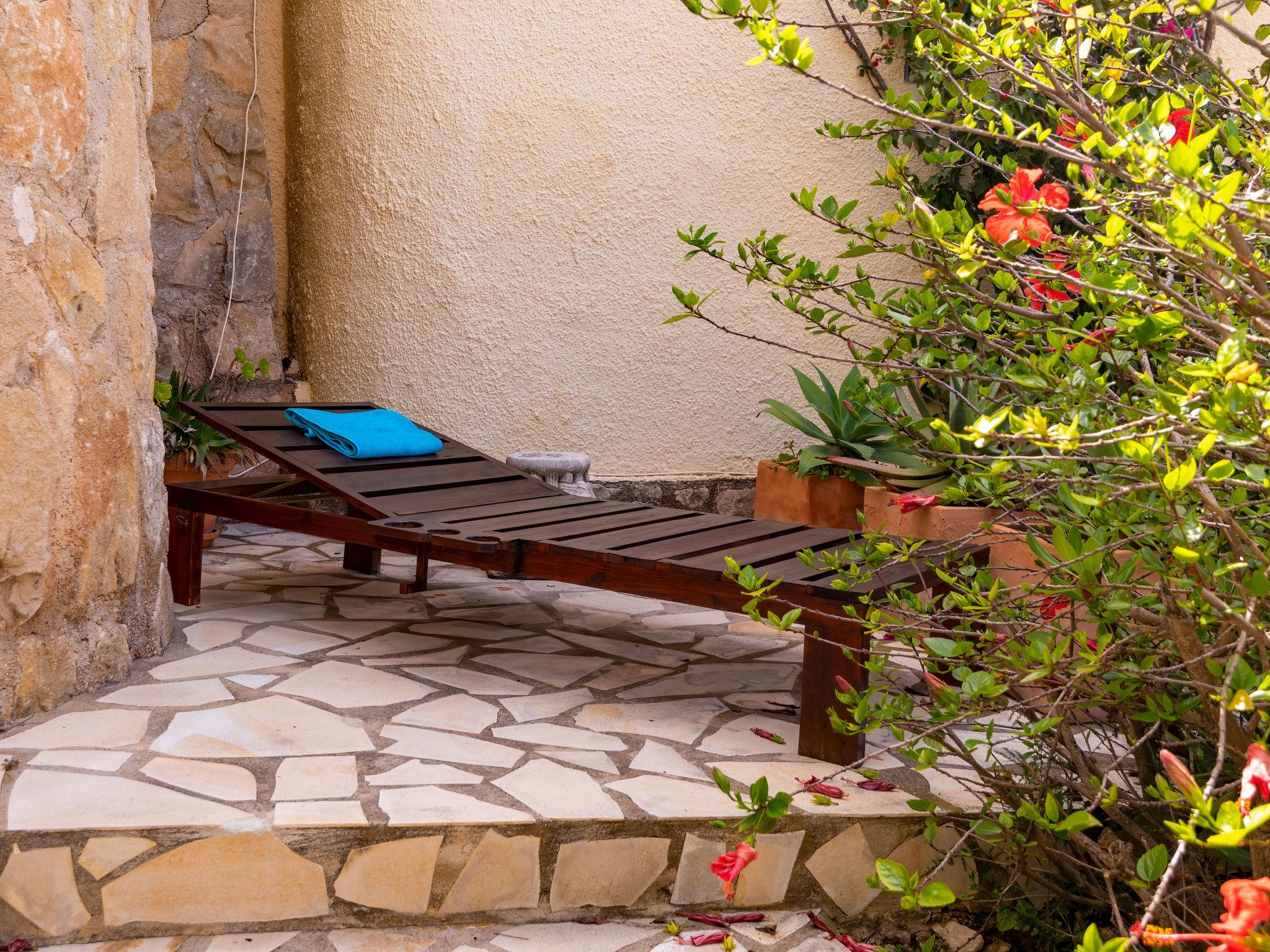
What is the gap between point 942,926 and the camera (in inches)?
80.9

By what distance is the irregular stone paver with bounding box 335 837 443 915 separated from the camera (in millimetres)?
1878

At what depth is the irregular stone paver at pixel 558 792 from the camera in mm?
1975

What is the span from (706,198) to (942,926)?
350 cm

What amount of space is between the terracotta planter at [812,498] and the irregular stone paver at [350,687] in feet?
5.26

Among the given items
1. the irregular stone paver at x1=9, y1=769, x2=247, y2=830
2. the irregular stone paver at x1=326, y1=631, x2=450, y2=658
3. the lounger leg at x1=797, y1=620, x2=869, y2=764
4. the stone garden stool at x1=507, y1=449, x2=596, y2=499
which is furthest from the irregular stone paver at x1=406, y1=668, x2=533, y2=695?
the stone garden stool at x1=507, y1=449, x2=596, y2=499

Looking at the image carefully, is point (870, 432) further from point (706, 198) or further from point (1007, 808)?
point (1007, 808)

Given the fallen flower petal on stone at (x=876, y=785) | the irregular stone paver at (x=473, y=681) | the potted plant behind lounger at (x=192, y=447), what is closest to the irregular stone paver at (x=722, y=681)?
the irregular stone paver at (x=473, y=681)

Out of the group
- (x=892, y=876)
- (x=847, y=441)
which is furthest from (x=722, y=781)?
(x=847, y=441)

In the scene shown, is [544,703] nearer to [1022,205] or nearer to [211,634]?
[211,634]

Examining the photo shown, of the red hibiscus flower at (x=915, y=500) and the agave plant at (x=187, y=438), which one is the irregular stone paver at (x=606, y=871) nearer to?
the red hibiscus flower at (x=915, y=500)

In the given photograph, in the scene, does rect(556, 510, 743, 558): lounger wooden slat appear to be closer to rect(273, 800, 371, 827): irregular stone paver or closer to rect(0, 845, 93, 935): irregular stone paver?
rect(273, 800, 371, 827): irregular stone paver

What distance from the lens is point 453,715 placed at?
8.26 ft

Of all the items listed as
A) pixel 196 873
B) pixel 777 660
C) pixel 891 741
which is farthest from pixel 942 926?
pixel 196 873

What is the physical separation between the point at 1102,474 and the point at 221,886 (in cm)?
170
